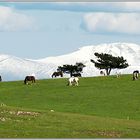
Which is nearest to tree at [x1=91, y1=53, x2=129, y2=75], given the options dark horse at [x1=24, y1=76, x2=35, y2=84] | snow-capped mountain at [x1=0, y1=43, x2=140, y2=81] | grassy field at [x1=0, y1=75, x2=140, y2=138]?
snow-capped mountain at [x1=0, y1=43, x2=140, y2=81]

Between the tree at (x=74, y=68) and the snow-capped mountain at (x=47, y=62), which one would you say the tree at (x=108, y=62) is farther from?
the tree at (x=74, y=68)

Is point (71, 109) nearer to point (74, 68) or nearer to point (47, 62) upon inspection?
point (47, 62)

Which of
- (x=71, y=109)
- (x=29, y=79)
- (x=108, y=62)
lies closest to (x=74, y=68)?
(x=108, y=62)

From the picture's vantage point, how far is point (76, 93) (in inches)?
1457

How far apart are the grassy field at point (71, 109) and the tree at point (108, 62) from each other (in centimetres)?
1786

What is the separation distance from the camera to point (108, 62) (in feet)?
224

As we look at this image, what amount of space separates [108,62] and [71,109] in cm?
3929

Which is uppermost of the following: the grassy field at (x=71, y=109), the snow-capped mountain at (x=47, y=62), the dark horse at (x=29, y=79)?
the snow-capped mountain at (x=47, y=62)

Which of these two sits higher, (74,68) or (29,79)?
(74,68)

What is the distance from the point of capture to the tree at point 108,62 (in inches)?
2552

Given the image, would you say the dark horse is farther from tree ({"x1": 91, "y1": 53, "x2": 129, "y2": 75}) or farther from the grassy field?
tree ({"x1": 91, "y1": 53, "x2": 129, "y2": 75})

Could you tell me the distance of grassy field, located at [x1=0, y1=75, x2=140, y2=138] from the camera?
15320 mm

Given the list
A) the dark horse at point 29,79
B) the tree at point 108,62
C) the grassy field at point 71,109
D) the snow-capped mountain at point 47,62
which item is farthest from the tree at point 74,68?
the dark horse at point 29,79

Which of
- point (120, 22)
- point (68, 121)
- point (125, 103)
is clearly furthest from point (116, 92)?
point (68, 121)
